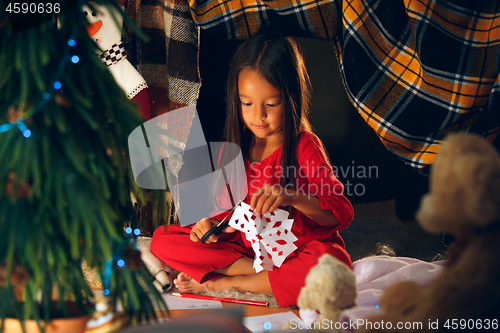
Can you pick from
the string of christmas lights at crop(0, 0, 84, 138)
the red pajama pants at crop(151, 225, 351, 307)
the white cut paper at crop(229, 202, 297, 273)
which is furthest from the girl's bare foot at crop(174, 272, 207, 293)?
the string of christmas lights at crop(0, 0, 84, 138)

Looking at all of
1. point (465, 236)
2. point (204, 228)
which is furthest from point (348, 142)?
point (465, 236)

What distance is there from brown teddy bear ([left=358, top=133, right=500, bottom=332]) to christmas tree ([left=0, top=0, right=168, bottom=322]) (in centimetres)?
34

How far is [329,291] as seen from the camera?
1.49 ft

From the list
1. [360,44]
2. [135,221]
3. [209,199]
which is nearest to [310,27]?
[360,44]

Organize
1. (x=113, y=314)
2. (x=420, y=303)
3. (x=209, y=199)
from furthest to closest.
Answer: (x=209, y=199) → (x=113, y=314) → (x=420, y=303)

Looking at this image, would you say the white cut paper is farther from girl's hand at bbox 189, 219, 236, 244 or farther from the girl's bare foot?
the girl's bare foot

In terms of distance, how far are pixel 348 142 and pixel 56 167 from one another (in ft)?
2.13

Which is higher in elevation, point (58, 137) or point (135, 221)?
point (58, 137)

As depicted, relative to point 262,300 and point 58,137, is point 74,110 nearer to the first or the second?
point 58,137

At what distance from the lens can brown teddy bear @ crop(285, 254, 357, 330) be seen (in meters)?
0.46

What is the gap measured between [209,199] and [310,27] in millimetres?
494

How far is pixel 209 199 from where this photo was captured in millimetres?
906

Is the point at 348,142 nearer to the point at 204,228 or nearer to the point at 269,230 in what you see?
the point at 269,230

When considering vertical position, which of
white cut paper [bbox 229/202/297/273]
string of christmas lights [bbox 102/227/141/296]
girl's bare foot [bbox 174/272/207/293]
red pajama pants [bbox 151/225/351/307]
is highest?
string of christmas lights [bbox 102/227/141/296]
